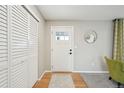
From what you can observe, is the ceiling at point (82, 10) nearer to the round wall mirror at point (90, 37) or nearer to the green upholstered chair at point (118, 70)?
the round wall mirror at point (90, 37)

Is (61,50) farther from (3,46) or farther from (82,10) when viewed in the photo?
(3,46)

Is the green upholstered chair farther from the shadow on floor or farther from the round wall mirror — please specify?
the round wall mirror

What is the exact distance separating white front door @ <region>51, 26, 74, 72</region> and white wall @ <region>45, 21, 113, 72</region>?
210mm

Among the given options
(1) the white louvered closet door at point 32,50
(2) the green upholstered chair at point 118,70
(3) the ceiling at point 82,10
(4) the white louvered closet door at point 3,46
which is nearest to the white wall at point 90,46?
(3) the ceiling at point 82,10

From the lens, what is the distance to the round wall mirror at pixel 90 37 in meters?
5.98

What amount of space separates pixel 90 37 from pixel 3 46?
15.3 ft

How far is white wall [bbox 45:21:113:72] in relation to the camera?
5.98 metres

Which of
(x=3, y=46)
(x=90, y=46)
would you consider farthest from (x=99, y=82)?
(x=3, y=46)

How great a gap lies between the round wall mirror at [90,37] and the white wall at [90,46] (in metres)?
0.13

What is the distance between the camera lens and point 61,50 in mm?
6055

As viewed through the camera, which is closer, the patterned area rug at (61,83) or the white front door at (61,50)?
the patterned area rug at (61,83)

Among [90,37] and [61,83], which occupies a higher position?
[90,37]
